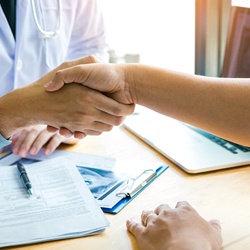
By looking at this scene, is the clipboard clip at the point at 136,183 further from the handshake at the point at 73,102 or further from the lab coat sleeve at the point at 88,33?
the lab coat sleeve at the point at 88,33

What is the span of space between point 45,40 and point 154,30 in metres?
0.62

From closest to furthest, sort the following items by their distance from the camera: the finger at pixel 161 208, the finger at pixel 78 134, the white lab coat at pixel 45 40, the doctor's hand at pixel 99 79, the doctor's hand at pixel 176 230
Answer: the doctor's hand at pixel 176 230 → the finger at pixel 161 208 → the doctor's hand at pixel 99 79 → the finger at pixel 78 134 → the white lab coat at pixel 45 40

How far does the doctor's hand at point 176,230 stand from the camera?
745 millimetres

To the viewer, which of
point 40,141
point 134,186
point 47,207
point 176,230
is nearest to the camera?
point 176,230

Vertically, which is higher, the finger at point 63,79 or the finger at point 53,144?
the finger at point 63,79

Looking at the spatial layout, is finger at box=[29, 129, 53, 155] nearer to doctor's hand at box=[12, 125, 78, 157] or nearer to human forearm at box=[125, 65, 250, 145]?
doctor's hand at box=[12, 125, 78, 157]

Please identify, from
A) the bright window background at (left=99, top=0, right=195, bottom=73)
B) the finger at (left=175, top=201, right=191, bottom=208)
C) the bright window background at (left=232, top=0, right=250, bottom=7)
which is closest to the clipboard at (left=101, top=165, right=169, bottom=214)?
the finger at (left=175, top=201, right=191, bottom=208)

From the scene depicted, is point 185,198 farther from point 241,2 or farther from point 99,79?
point 241,2

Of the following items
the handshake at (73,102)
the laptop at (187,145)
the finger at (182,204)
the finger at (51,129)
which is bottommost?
the laptop at (187,145)

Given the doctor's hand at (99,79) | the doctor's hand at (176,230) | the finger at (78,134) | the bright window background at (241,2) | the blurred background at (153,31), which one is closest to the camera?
the doctor's hand at (176,230)

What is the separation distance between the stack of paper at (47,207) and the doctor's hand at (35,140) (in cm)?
14

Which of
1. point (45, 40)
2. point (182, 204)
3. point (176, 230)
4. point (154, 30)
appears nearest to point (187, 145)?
point (182, 204)

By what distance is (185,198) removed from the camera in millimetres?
960

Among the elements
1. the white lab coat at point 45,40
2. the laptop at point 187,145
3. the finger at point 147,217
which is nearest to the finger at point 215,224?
the finger at point 147,217
